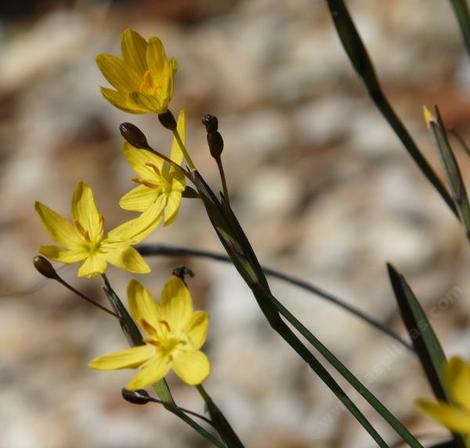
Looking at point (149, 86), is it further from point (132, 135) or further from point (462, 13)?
point (462, 13)

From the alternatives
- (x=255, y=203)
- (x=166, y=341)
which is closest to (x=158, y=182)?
(x=166, y=341)

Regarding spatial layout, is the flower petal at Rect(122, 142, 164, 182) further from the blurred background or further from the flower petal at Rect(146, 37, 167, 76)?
the blurred background

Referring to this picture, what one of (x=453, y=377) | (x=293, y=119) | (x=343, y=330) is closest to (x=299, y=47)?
(x=293, y=119)

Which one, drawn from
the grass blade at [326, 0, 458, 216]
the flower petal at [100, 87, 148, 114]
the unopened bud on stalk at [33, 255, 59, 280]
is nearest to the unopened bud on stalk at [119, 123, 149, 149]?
the flower petal at [100, 87, 148, 114]

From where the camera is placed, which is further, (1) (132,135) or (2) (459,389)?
(1) (132,135)

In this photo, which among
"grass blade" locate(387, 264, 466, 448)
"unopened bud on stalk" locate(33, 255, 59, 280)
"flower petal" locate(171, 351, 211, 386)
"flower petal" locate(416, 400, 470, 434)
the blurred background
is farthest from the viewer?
the blurred background

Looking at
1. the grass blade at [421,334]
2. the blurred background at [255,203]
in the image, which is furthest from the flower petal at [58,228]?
the blurred background at [255,203]
